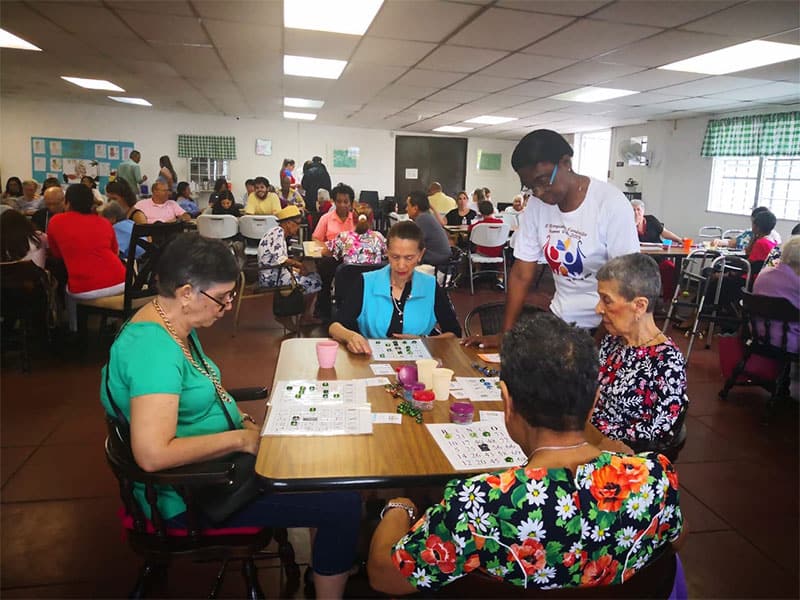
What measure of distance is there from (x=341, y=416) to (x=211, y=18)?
398 cm

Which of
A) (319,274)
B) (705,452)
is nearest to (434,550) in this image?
(705,452)

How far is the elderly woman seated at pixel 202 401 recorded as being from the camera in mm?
1412

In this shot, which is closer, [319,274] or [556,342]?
[556,342]

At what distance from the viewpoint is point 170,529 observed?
149 cm

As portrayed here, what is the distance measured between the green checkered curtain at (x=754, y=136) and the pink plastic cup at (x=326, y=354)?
8030 mm

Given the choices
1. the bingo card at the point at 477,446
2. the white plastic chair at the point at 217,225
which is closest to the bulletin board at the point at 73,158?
the white plastic chair at the point at 217,225

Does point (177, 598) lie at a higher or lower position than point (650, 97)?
lower

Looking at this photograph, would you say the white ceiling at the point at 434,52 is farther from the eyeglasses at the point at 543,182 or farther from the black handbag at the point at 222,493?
the black handbag at the point at 222,493

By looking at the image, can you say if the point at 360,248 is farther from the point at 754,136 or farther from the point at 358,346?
the point at 754,136

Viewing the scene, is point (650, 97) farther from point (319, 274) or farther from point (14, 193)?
point (14, 193)

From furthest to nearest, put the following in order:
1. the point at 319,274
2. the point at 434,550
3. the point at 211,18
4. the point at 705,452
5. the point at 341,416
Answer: the point at 319,274, the point at 211,18, the point at 705,452, the point at 341,416, the point at 434,550

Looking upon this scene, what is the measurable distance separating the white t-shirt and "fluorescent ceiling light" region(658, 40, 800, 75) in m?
3.37

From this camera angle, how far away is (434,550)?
972mm

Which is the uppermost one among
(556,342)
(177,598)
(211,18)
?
(211,18)
